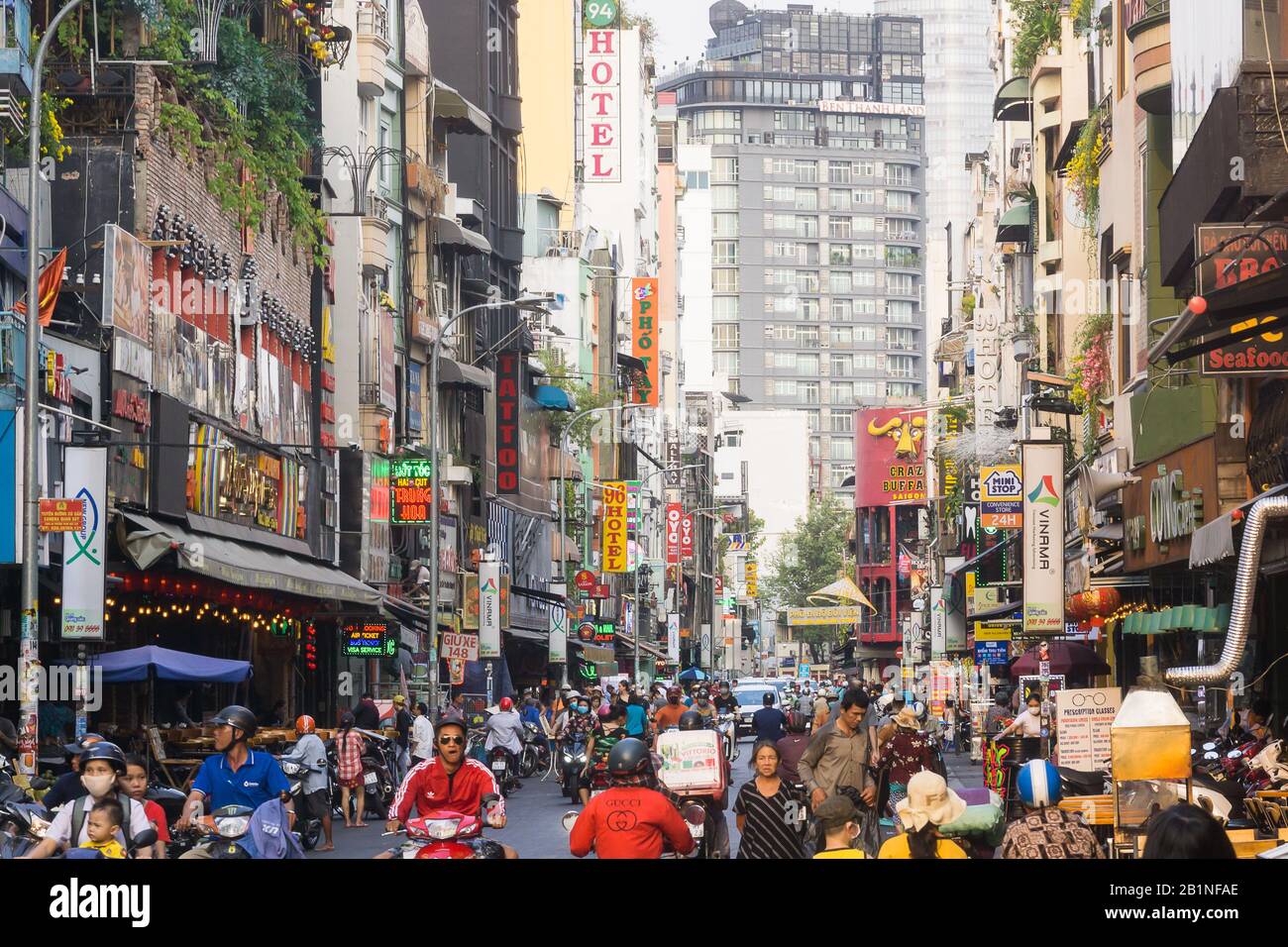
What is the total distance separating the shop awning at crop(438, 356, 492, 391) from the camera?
58.0 meters

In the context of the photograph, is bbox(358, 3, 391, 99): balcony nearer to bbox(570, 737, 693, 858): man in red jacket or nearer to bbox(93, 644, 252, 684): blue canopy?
bbox(93, 644, 252, 684): blue canopy

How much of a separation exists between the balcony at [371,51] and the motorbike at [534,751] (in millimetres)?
15447

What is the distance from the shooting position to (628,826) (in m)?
12.5

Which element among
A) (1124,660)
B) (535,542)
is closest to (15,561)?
(1124,660)

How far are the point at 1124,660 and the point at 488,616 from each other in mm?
15507

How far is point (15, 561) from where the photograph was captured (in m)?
26.6

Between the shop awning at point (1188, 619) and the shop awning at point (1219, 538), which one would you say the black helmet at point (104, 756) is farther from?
the shop awning at point (1188, 619)

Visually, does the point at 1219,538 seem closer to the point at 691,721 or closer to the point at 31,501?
the point at 691,721

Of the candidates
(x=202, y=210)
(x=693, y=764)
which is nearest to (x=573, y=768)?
(x=202, y=210)

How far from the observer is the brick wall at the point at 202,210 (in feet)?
109

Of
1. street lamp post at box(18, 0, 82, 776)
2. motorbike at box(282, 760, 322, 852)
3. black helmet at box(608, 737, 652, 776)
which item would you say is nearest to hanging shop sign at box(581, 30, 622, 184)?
motorbike at box(282, 760, 322, 852)

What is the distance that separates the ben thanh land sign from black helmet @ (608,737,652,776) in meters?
126

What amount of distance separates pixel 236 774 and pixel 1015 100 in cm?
4591
